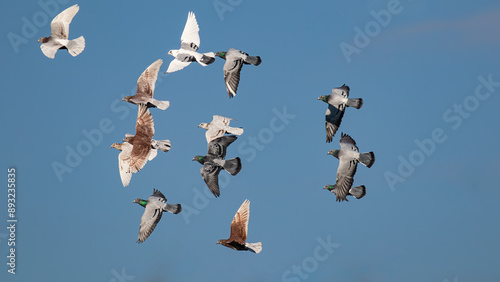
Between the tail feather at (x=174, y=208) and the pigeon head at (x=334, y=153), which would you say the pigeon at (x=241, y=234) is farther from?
the pigeon head at (x=334, y=153)

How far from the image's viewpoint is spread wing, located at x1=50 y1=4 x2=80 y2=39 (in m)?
52.2

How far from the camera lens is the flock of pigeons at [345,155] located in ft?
A: 163

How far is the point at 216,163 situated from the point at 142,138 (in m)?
4.81

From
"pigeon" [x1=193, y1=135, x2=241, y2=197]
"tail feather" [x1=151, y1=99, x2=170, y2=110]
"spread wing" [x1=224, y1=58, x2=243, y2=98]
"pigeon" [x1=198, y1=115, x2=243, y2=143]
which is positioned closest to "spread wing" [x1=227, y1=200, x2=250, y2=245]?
"pigeon" [x1=193, y1=135, x2=241, y2=197]

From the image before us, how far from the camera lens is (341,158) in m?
50.5

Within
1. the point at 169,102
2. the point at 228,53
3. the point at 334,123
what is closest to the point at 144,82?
the point at 169,102

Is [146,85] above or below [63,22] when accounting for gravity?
below

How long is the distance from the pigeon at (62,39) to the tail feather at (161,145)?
26.3 feet

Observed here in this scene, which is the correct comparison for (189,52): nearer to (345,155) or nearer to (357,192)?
(345,155)

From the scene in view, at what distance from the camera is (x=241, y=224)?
47281 mm

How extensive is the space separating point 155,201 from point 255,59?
1077 cm

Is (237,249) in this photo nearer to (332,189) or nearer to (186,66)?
(332,189)

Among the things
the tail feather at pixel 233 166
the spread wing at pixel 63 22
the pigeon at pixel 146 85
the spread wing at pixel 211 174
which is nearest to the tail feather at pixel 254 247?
the spread wing at pixel 211 174

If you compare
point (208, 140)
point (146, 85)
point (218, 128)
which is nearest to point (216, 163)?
point (208, 140)
